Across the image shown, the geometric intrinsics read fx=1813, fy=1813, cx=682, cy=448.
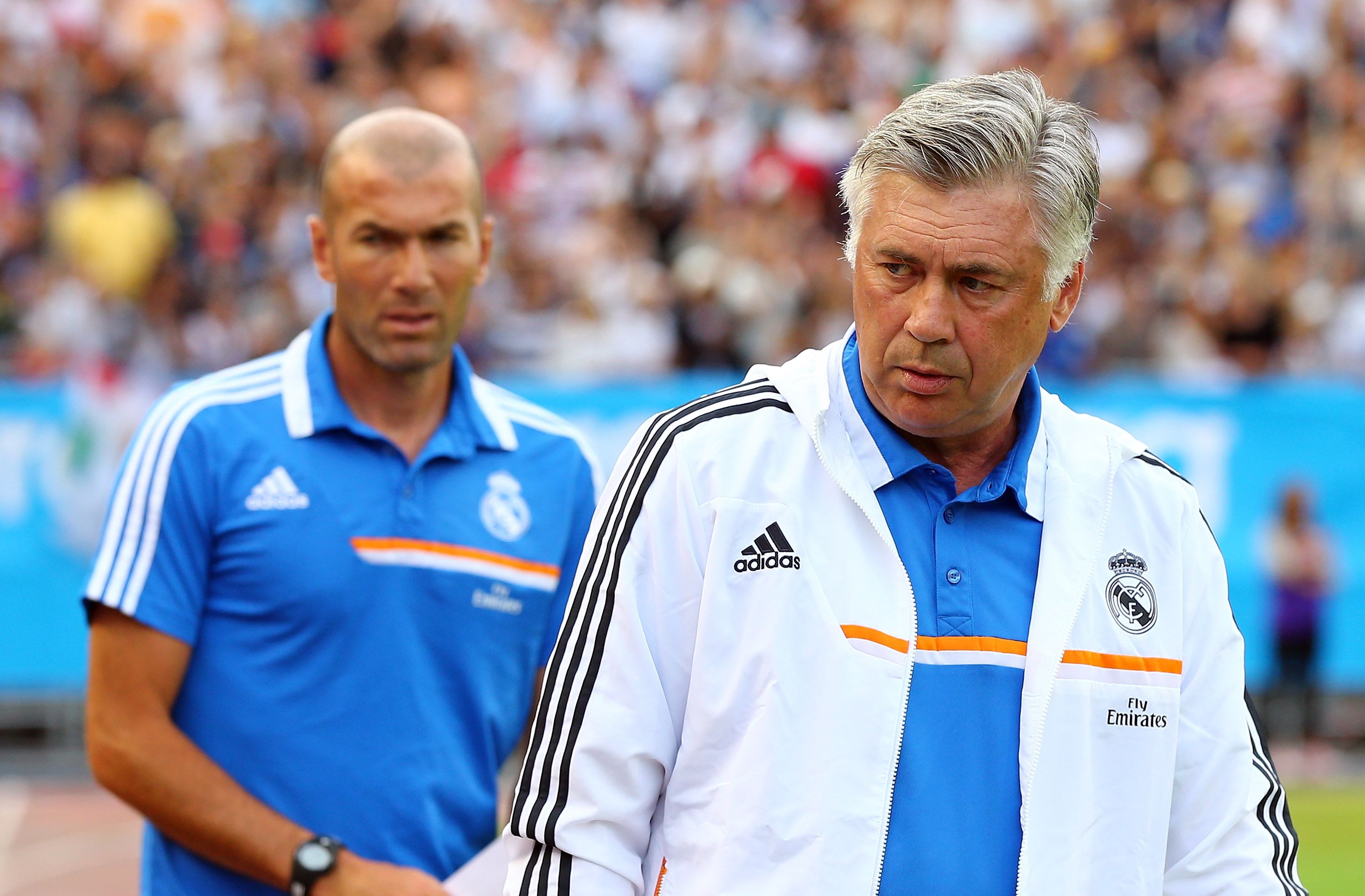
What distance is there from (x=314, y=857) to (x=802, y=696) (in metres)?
1.27

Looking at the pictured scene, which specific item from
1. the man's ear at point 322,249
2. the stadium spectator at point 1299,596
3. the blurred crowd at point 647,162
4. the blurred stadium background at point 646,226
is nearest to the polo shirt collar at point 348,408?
the man's ear at point 322,249

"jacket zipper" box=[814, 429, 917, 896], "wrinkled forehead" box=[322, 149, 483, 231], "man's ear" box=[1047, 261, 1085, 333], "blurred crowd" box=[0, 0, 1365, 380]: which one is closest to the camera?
"jacket zipper" box=[814, 429, 917, 896]

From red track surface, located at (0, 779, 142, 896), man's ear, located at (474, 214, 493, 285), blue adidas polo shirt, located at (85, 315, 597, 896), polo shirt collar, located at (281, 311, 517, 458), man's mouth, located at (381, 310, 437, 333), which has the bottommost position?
red track surface, located at (0, 779, 142, 896)

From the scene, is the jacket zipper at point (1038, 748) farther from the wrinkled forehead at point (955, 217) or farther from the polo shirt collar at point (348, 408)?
the polo shirt collar at point (348, 408)

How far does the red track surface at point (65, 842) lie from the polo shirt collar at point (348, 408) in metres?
5.58

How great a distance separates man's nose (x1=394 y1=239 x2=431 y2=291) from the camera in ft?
12.0

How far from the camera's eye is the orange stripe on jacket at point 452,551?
3.52 m

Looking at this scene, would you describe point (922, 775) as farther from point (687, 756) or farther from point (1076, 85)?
point (1076, 85)

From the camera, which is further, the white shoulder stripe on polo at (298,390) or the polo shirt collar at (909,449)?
the white shoulder stripe on polo at (298,390)

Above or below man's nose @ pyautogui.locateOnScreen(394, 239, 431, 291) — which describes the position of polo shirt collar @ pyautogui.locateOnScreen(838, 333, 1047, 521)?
below

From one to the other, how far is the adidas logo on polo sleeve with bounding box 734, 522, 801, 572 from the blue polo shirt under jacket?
0.16m

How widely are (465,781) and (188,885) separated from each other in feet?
1.84

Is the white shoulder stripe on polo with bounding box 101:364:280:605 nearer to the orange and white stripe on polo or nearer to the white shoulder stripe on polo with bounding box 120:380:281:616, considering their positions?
the white shoulder stripe on polo with bounding box 120:380:281:616

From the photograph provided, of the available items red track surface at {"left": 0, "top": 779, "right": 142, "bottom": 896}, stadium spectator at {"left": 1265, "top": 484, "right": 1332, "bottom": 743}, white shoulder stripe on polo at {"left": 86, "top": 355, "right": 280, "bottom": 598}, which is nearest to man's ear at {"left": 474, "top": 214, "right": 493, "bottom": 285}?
white shoulder stripe on polo at {"left": 86, "top": 355, "right": 280, "bottom": 598}
